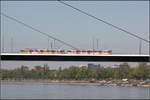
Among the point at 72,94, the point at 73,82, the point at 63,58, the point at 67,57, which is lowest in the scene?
the point at 73,82

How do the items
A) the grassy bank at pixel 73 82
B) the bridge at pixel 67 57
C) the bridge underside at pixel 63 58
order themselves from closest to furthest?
the bridge at pixel 67 57, the bridge underside at pixel 63 58, the grassy bank at pixel 73 82

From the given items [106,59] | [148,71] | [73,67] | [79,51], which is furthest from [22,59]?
[73,67]

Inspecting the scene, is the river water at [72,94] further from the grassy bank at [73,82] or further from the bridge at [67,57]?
the grassy bank at [73,82]

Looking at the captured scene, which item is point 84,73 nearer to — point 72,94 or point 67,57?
point 72,94

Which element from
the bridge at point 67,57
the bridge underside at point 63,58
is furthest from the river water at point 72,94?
the bridge at point 67,57

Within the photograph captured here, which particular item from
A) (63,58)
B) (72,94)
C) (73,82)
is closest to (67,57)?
(63,58)

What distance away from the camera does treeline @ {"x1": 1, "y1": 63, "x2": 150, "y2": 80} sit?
9325cm

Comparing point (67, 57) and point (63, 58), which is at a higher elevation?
point (67, 57)

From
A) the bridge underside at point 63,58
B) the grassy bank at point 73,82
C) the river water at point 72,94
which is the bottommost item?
the grassy bank at point 73,82

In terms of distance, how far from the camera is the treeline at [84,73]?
93250mm

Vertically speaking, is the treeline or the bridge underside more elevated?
the bridge underside

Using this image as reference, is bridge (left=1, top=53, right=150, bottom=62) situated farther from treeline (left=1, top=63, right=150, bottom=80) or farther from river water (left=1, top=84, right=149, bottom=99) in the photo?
treeline (left=1, top=63, right=150, bottom=80)

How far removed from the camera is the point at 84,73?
107 meters

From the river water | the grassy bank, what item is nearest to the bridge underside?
the river water
